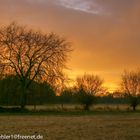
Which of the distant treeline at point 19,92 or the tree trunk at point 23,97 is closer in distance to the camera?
the distant treeline at point 19,92

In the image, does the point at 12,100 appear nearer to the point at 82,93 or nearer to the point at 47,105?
the point at 47,105

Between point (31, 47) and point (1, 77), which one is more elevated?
point (31, 47)

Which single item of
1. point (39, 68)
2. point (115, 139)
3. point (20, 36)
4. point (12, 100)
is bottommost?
point (115, 139)

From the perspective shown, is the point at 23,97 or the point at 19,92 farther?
the point at 19,92

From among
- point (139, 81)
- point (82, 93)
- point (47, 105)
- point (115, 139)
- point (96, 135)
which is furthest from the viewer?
point (139, 81)

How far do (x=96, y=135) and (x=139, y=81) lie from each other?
73640mm

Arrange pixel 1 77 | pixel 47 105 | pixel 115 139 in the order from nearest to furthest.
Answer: pixel 115 139 → pixel 1 77 → pixel 47 105

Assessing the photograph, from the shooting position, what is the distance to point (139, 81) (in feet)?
306

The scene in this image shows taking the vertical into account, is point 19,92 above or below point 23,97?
above

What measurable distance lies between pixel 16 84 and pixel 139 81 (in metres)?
40.5

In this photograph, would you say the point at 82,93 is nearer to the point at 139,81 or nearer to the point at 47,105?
the point at 47,105

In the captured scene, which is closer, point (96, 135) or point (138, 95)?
point (96, 135)

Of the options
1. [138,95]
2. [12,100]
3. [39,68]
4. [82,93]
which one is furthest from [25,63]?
[138,95]

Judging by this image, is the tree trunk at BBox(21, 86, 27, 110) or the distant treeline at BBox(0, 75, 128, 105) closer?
the distant treeline at BBox(0, 75, 128, 105)
